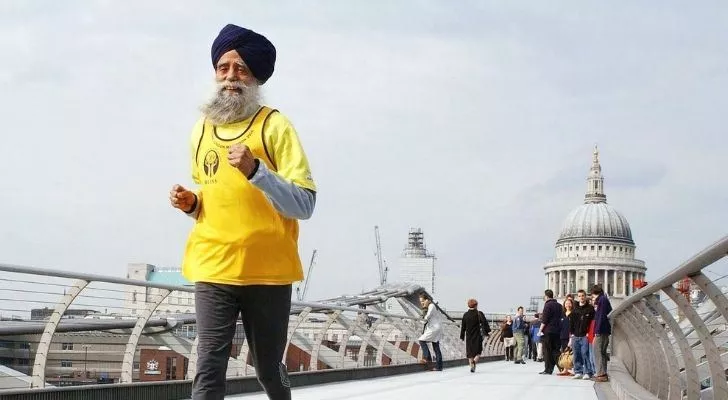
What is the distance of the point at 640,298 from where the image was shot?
8.20m

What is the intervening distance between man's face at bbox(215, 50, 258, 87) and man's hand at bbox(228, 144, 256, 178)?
455 mm

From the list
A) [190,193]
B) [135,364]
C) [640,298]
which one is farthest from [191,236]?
[640,298]

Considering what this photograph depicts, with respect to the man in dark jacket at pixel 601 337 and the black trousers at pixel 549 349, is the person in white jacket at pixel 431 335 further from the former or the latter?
the man in dark jacket at pixel 601 337

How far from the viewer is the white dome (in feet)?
520

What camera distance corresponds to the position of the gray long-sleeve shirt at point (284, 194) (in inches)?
131

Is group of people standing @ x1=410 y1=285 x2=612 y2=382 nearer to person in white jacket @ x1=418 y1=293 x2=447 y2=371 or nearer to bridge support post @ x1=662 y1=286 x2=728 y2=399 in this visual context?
person in white jacket @ x1=418 y1=293 x2=447 y2=371

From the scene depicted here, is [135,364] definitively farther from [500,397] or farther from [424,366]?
[424,366]

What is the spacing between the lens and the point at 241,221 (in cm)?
355

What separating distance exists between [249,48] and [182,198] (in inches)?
22.2

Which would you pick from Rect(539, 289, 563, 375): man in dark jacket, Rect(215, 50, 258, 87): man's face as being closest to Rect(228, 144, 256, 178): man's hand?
Rect(215, 50, 258, 87): man's face

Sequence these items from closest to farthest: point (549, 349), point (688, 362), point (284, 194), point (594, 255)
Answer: point (284, 194), point (688, 362), point (549, 349), point (594, 255)

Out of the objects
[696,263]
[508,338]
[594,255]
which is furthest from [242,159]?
[594,255]

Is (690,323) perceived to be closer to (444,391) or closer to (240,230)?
(240,230)

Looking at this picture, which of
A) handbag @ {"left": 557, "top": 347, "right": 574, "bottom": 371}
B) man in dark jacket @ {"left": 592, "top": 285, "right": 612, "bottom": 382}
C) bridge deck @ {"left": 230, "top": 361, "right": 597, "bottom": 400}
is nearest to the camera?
bridge deck @ {"left": 230, "top": 361, "right": 597, "bottom": 400}
